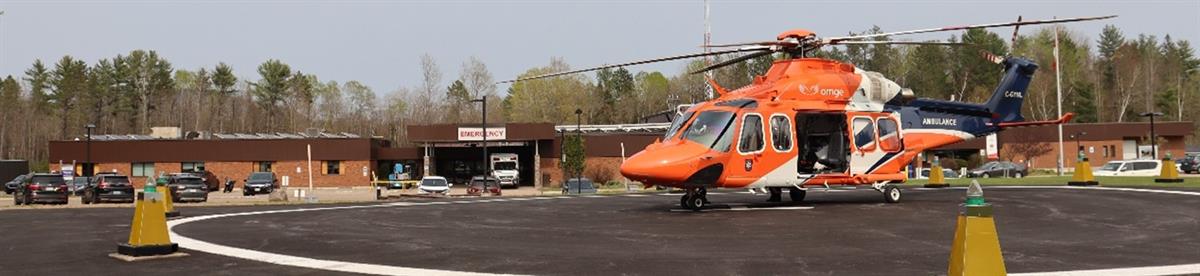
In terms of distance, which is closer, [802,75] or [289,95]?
[802,75]

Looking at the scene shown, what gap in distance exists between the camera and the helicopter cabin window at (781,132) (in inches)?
685

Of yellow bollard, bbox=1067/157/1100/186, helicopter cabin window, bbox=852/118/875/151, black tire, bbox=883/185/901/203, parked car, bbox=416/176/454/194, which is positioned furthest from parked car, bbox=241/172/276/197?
yellow bollard, bbox=1067/157/1100/186

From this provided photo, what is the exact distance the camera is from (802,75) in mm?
18094

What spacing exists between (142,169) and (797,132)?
2227 inches

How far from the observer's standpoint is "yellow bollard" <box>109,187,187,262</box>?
9.16m

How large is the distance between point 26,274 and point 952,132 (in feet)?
60.7

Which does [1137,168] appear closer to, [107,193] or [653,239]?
[653,239]

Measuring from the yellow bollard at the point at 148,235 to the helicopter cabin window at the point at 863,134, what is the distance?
13429 mm

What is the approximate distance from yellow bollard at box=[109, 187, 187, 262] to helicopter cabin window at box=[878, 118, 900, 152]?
14192 mm

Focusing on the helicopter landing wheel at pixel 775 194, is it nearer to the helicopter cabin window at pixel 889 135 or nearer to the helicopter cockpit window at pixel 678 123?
the helicopter cabin window at pixel 889 135

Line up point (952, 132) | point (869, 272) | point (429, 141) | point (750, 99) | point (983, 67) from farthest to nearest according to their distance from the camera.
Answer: point (983, 67), point (429, 141), point (952, 132), point (750, 99), point (869, 272)

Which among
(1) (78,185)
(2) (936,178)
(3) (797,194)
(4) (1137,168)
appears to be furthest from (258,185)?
(4) (1137,168)

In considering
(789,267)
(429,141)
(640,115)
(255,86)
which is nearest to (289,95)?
(255,86)

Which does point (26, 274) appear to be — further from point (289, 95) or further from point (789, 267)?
point (289, 95)
